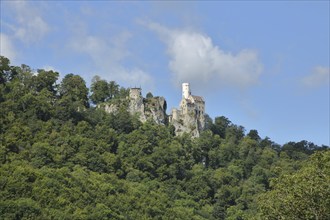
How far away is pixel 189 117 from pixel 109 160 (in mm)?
28339

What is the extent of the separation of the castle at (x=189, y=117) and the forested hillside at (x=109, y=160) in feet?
7.08

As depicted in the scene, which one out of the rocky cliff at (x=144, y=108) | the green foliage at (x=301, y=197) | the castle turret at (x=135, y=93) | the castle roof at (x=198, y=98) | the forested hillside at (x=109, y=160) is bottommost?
the green foliage at (x=301, y=197)

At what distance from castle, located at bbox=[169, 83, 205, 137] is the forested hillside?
2.16 metres

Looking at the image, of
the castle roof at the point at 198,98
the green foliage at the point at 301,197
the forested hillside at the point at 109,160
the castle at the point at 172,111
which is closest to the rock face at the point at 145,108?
the castle at the point at 172,111

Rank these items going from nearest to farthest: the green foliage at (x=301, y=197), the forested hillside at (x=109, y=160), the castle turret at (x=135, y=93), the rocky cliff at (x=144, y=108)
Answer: the green foliage at (x=301, y=197) → the forested hillside at (x=109, y=160) → the rocky cliff at (x=144, y=108) → the castle turret at (x=135, y=93)

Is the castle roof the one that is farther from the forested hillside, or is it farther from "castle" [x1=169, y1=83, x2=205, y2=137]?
the forested hillside

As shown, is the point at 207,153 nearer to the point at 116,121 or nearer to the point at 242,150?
the point at 242,150

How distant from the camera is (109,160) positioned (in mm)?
101938

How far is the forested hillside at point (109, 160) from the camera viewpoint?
266 ft

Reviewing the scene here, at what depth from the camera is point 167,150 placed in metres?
112

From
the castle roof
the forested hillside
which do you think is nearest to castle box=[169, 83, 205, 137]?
the castle roof

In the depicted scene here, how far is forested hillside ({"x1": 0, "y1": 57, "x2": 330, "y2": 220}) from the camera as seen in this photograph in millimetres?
81000

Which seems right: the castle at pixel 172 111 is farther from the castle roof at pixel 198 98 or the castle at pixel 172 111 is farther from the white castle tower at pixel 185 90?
the white castle tower at pixel 185 90

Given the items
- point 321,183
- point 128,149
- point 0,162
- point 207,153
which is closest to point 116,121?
point 128,149
